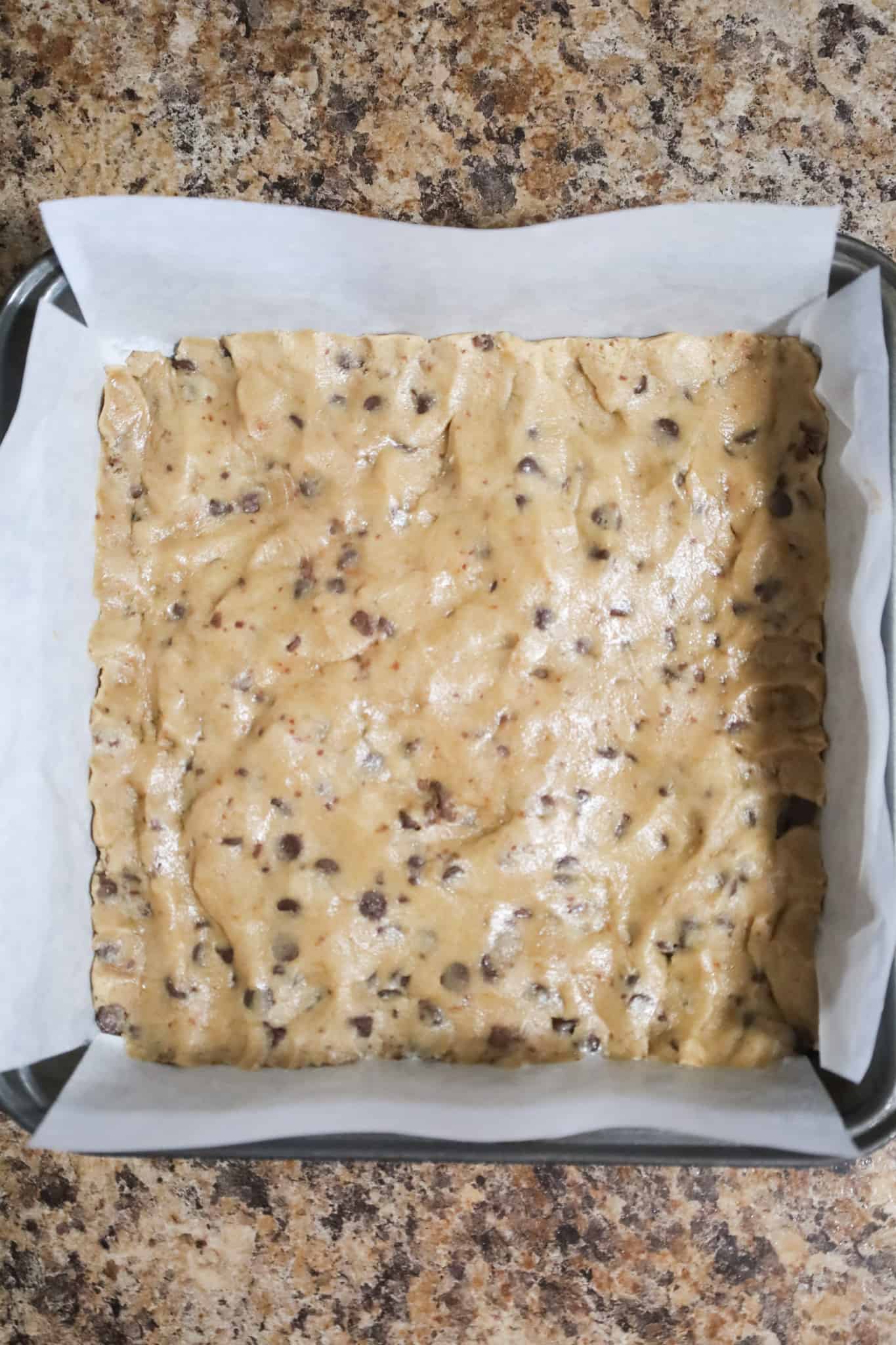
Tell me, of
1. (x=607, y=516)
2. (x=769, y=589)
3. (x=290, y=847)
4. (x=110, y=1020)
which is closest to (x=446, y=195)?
(x=607, y=516)

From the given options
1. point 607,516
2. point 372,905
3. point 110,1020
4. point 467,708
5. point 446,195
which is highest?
point 446,195

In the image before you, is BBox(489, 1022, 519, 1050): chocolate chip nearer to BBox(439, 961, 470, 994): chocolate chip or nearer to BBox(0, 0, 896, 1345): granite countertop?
BBox(439, 961, 470, 994): chocolate chip

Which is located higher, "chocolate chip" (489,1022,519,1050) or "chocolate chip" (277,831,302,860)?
"chocolate chip" (277,831,302,860)

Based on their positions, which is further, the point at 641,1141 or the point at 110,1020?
the point at 110,1020

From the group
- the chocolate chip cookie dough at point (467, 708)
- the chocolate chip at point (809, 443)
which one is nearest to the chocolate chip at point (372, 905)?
the chocolate chip cookie dough at point (467, 708)

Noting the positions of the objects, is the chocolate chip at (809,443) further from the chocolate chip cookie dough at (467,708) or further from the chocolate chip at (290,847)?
the chocolate chip at (290,847)

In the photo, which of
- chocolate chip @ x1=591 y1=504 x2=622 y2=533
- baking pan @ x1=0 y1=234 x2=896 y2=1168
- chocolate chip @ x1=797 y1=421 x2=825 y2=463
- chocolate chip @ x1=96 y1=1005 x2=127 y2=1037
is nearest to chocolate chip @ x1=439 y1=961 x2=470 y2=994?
baking pan @ x1=0 y1=234 x2=896 y2=1168

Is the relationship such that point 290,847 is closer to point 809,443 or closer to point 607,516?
point 607,516
